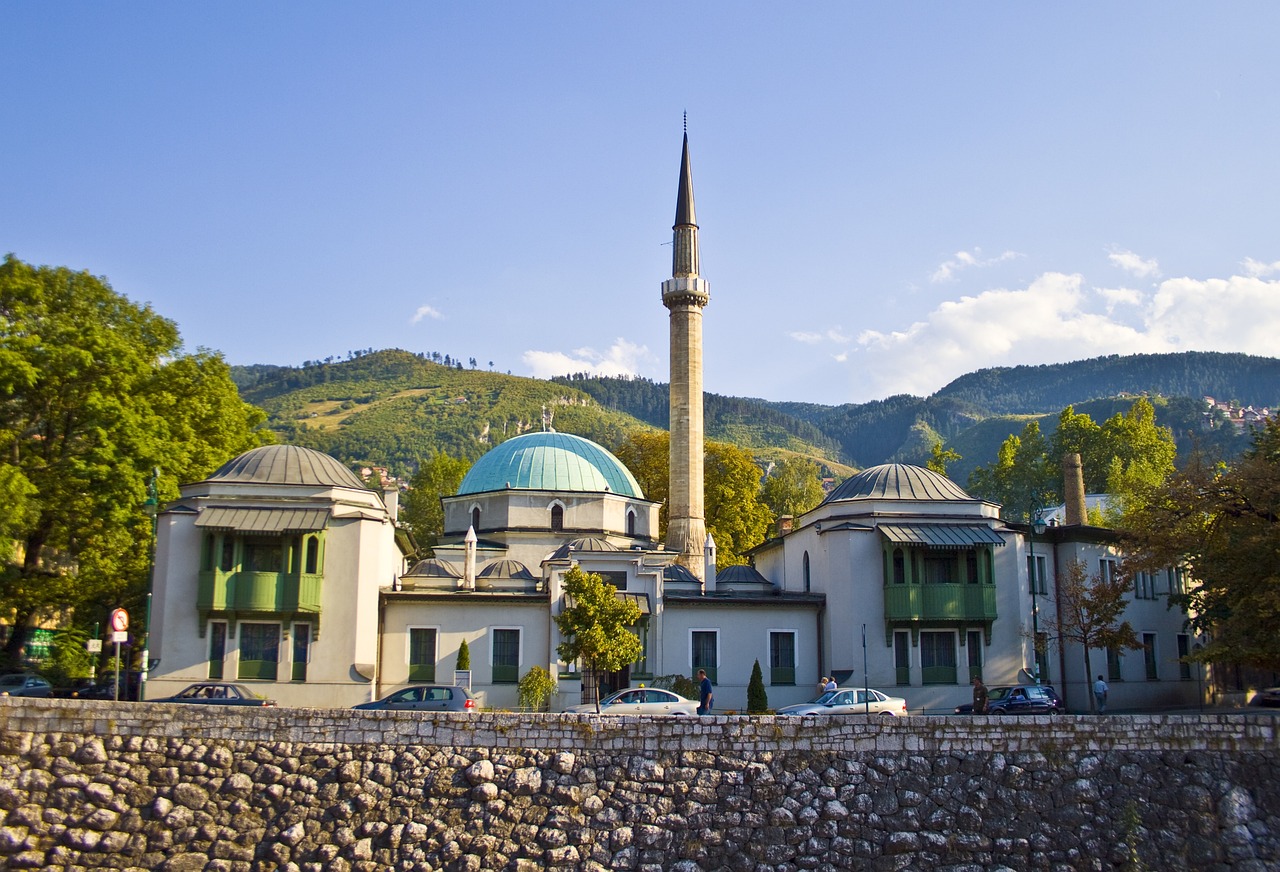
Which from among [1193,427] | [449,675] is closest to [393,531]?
[449,675]

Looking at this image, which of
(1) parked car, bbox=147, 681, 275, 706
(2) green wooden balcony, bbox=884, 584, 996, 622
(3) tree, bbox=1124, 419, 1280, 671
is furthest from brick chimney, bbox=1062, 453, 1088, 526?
(1) parked car, bbox=147, 681, 275, 706

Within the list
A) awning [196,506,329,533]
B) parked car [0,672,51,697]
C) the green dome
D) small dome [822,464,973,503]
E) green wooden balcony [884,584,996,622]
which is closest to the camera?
parked car [0,672,51,697]

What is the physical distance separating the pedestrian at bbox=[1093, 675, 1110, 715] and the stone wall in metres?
11.7

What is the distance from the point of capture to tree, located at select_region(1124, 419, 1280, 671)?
2333 cm

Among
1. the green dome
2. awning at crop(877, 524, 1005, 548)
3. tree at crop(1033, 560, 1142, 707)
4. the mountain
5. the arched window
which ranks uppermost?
the mountain

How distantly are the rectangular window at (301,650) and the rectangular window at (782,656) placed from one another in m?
13.1

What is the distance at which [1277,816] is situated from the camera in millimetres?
18922

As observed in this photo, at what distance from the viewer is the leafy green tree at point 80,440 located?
33.2 meters

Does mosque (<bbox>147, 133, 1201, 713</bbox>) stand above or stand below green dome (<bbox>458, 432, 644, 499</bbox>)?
below

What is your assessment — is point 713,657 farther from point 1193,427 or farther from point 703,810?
point 1193,427

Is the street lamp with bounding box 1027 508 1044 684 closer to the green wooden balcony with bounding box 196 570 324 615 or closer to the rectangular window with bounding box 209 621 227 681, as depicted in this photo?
the green wooden balcony with bounding box 196 570 324 615

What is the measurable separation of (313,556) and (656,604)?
975cm

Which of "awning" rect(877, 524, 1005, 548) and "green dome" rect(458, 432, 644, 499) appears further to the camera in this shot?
"green dome" rect(458, 432, 644, 499)

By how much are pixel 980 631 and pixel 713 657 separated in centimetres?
779
